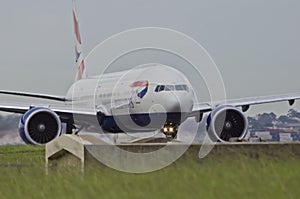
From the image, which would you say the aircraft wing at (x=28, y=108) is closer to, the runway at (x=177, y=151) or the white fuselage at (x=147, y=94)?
the white fuselage at (x=147, y=94)

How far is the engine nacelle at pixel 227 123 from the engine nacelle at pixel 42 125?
6.82m

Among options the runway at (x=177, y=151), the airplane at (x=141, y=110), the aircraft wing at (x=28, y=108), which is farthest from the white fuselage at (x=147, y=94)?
the runway at (x=177, y=151)

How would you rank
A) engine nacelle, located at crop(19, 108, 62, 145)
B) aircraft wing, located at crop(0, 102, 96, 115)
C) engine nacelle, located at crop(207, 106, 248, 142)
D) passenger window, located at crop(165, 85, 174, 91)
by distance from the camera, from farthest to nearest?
aircraft wing, located at crop(0, 102, 96, 115) → engine nacelle, located at crop(207, 106, 248, 142) → engine nacelle, located at crop(19, 108, 62, 145) → passenger window, located at crop(165, 85, 174, 91)

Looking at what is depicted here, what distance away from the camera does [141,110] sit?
Answer: 1265 inches

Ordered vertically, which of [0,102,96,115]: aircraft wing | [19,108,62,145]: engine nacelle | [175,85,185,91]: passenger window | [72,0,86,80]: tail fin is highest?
[72,0,86,80]: tail fin

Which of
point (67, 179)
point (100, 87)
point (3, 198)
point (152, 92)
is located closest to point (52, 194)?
point (3, 198)

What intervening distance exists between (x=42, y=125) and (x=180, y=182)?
80.6 ft

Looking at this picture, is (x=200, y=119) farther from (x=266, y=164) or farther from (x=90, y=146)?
(x=266, y=164)

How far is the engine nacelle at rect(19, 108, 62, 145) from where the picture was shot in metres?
32.8

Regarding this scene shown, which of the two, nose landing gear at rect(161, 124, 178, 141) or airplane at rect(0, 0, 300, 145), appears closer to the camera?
nose landing gear at rect(161, 124, 178, 141)

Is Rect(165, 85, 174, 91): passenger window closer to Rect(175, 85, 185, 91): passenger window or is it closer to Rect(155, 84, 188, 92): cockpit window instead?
Rect(155, 84, 188, 92): cockpit window

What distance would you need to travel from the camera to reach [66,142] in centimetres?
1778

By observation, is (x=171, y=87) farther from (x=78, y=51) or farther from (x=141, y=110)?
(x=78, y=51)

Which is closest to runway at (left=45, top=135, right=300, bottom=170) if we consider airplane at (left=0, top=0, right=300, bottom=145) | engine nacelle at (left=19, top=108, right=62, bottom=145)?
airplane at (left=0, top=0, right=300, bottom=145)
